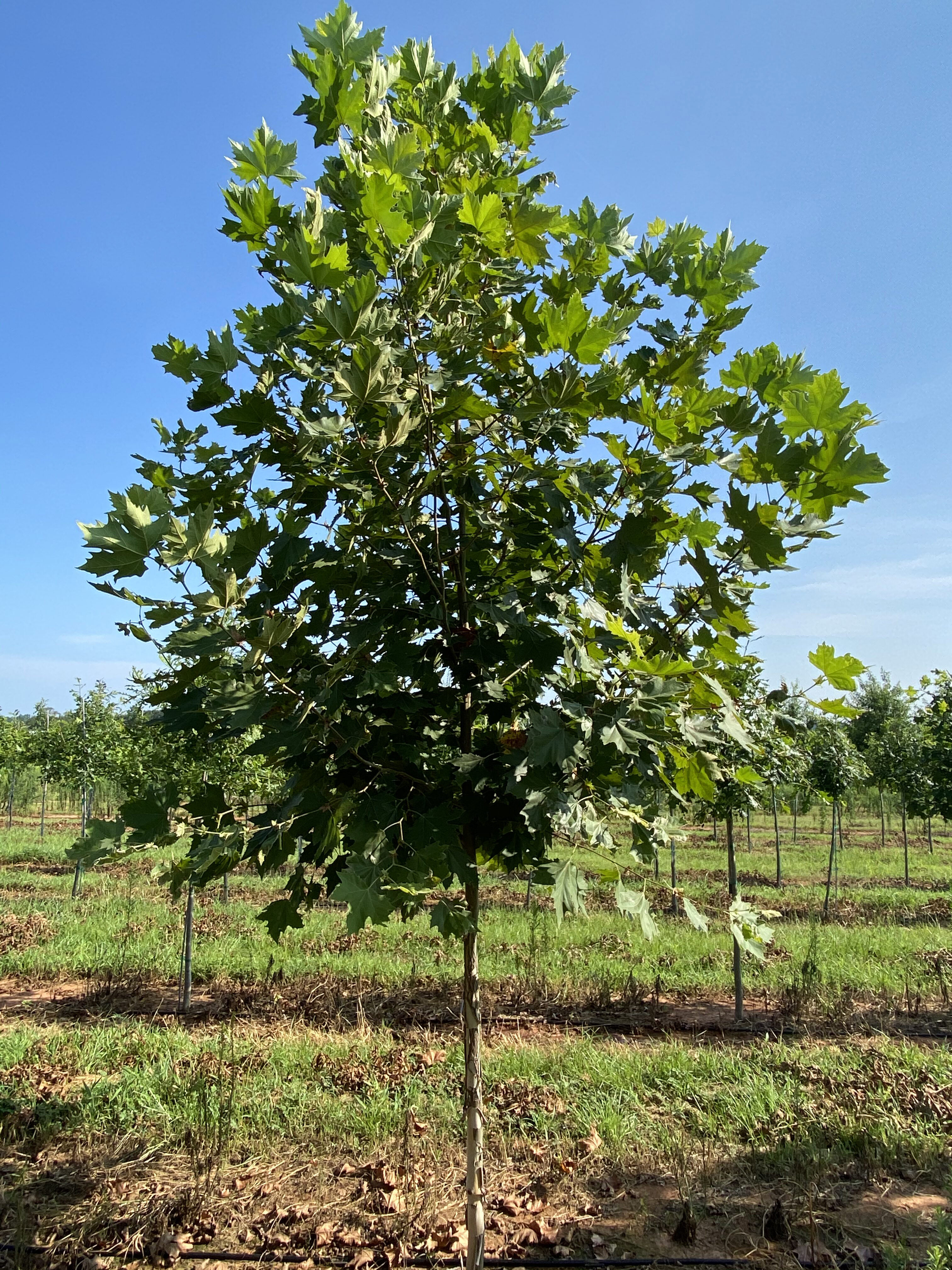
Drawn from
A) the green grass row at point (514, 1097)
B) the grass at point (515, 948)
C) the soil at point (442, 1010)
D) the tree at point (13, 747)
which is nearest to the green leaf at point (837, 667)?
the green grass row at point (514, 1097)

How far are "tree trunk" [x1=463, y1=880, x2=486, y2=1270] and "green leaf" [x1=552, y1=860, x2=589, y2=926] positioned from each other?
1.98ft

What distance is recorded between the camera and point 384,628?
2010mm

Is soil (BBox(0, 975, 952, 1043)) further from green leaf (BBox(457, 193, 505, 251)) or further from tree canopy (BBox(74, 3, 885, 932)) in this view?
green leaf (BBox(457, 193, 505, 251))

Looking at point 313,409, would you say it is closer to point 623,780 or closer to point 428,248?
point 428,248

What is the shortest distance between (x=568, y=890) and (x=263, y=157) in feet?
6.19

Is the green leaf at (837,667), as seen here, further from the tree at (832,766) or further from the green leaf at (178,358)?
the tree at (832,766)

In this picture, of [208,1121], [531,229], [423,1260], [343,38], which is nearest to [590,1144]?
[423,1260]

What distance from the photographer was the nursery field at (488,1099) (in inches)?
141

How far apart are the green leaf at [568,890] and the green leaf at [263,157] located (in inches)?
71.8

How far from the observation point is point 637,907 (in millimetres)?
1704

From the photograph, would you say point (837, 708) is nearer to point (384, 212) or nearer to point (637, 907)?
point (637, 907)

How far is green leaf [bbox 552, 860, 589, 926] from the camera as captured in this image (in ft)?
5.32

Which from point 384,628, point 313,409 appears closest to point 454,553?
point 384,628

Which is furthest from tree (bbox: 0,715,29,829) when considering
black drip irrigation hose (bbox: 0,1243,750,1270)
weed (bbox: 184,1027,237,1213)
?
black drip irrigation hose (bbox: 0,1243,750,1270)
